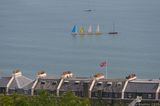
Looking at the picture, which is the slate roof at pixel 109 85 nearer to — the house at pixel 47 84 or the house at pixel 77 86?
the house at pixel 77 86

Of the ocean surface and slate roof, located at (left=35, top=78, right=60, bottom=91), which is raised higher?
the ocean surface

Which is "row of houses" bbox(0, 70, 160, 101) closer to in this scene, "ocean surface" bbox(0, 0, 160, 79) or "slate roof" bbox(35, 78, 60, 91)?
"slate roof" bbox(35, 78, 60, 91)

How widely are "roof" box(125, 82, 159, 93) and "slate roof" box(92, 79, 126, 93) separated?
24 cm

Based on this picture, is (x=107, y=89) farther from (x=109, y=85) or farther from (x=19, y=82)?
(x=19, y=82)

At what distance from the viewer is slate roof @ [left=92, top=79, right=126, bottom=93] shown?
70.9ft

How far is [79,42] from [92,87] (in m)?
32.7

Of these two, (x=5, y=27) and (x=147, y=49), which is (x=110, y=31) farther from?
(x=147, y=49)

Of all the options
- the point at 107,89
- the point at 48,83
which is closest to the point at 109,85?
the point at 107,89

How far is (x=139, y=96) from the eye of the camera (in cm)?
2131

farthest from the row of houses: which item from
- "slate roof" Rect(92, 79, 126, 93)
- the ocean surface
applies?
the ocean surface

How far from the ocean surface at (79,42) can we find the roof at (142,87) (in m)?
12.3

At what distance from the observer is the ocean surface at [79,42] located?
38469 millimetres

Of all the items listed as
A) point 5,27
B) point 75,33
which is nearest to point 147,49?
point 75,33

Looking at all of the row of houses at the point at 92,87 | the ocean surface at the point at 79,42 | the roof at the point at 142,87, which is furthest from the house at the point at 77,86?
the ocean surface at the point at 79,42
